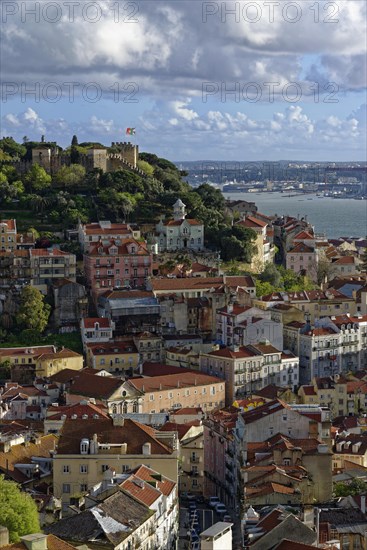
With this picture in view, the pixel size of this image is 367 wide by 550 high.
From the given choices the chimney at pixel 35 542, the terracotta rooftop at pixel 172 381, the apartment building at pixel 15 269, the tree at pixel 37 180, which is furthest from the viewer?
the tree at pixel 37 180

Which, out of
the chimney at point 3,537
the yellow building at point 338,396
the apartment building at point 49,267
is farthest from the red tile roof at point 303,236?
the chimney at point 3,537

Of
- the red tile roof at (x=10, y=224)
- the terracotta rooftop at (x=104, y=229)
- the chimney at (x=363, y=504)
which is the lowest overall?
the chimney at (x=363, y=504)

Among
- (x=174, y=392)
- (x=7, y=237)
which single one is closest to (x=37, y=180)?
(x=7, y=237)

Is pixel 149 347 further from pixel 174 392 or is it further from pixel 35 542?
pixel 35 542

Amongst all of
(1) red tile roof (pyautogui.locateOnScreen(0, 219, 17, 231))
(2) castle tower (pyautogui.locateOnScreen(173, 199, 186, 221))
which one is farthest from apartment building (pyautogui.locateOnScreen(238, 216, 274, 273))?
(1) red tile roof (pyautogui.locateOnScreen(0, 219, 17, 231))

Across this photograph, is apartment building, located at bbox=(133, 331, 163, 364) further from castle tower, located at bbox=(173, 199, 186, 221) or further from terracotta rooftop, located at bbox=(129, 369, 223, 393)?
castle tower, located at bbox=(173, 199, 186, 221)

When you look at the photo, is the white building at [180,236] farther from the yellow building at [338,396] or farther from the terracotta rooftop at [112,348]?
the yellow building at [338,396]
